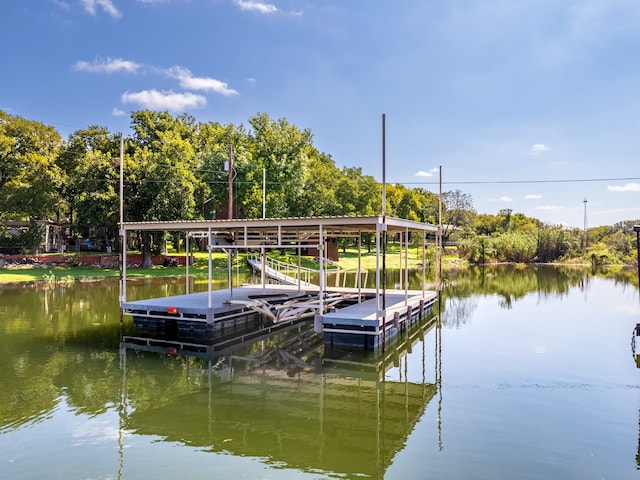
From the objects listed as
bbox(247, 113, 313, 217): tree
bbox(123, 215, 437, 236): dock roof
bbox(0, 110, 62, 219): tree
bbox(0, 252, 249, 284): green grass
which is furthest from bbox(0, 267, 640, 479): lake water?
bbox(247, 113, 313, 217): tree

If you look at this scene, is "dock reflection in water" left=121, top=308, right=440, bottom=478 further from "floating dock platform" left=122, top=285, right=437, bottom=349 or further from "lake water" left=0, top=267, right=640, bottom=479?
"floating dock platform" left=122, top=285, right=437, bottom=349

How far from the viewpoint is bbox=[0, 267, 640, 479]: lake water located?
6.81 metres

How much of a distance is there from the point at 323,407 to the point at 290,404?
0.63 m

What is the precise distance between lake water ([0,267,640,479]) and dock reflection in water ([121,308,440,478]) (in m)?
0.04

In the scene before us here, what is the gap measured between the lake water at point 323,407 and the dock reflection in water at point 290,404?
4 cm

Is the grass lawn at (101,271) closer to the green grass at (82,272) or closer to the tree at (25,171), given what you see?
the green grass at (82,272)

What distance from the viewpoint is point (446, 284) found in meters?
33.0

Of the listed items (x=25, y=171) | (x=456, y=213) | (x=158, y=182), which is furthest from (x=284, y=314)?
(x=456, y=213)

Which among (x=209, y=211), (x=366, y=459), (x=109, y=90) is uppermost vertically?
(x=109, y=90)

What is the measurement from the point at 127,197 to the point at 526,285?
92.9ft

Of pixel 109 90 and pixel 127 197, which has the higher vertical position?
pixel 109 90

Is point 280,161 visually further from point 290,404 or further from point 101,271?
point 290,404

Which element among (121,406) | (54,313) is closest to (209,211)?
(54,313)

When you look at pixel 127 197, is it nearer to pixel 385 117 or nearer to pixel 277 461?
pixel 385 117
